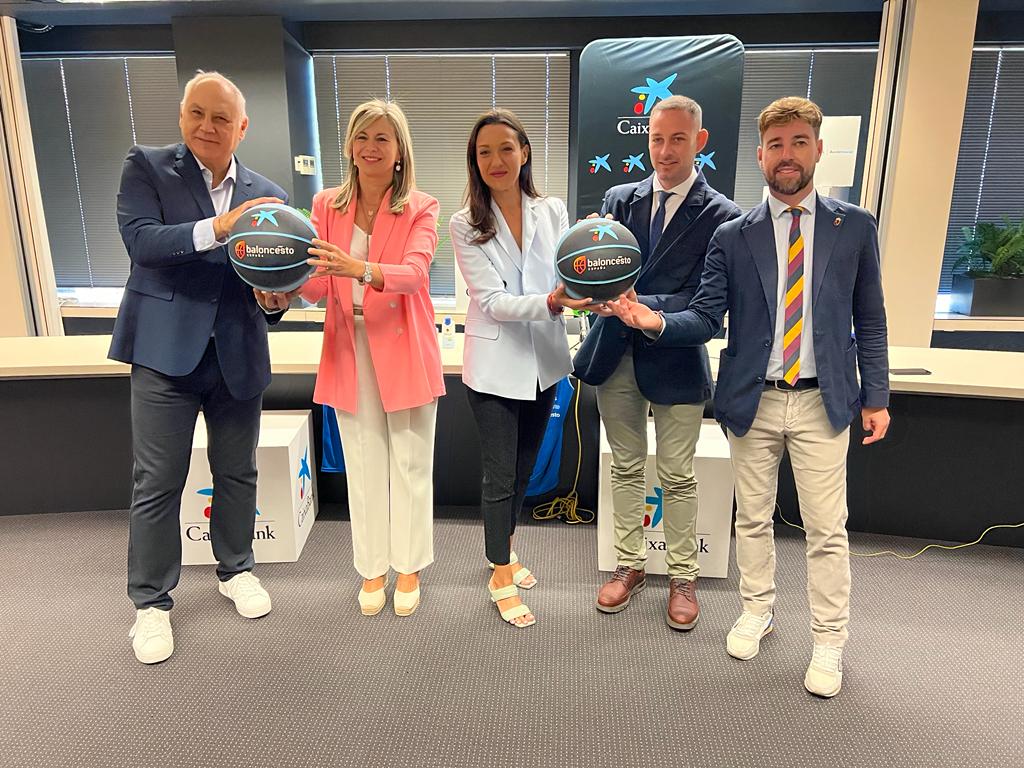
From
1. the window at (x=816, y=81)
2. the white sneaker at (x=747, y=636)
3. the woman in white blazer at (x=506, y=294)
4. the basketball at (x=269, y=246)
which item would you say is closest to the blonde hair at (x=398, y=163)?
the woman in white blazer at (x=506, y=294)

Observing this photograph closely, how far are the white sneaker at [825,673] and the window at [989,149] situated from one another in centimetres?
441

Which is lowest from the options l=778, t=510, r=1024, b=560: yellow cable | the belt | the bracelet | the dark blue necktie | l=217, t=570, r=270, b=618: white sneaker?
l=778, t=510, r=1024, b=560: yellow cable

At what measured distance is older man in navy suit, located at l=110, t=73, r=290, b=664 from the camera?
1.93 meters

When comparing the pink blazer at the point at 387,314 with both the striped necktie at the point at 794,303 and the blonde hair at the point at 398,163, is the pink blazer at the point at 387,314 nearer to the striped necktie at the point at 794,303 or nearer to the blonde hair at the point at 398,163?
the blonde hair at the point at 398,163

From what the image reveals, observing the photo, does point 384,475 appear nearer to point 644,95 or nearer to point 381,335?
point 381,335

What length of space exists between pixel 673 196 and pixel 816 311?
1.88 ft

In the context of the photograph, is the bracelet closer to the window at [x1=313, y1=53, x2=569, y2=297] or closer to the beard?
the beard

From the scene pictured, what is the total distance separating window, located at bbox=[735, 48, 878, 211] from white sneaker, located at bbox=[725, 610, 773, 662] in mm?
3861

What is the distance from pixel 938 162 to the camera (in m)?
4.38

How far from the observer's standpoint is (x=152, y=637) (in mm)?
2146

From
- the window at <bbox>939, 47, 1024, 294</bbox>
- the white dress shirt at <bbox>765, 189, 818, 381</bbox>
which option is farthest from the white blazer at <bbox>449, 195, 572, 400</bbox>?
the window at <bbox>939, 47, 1024, 294</bbox>

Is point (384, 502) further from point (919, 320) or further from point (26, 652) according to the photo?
point (919, 320)

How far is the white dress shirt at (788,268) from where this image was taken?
6.21ft

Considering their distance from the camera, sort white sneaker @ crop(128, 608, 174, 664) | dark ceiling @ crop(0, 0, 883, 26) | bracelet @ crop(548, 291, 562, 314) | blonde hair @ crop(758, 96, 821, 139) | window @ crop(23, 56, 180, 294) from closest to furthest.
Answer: blonde hair @ crop(758, 96, 821, 139), bracelet @ crop(548, 291, 562, 314), white sneaker @ crop(128, 608, 174, 664), dark ceiling @ crop(0, 0, 883, 26), window @ crop(23, 56, 180, 294)
